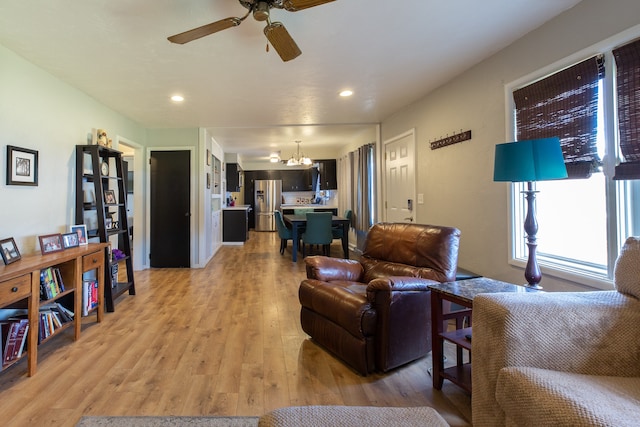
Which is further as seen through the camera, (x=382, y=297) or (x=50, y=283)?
(x=50, y=283)

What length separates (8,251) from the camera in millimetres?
2080

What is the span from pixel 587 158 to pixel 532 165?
1.73 feet

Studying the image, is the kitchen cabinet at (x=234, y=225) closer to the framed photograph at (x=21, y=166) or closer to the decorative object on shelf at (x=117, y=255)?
the decorative object on shelf at (x=117, y=255)

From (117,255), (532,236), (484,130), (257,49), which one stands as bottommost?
(117,255)

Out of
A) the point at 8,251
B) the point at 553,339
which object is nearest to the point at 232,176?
the point at 8,251

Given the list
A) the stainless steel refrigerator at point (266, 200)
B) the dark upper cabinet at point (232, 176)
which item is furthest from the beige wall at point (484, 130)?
the stainless steel refrigerator at point (266, 200)

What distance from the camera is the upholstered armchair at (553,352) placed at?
38.5 inches

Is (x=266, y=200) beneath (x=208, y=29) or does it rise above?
beneath

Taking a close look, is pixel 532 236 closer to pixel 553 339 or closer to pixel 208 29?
pixel 553 339

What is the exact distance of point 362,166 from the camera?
5609 mm

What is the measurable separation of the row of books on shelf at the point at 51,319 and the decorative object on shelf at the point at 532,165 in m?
3.19

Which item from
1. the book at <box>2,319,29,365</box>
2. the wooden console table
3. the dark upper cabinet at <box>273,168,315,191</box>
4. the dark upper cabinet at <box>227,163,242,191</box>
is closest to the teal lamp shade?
the wooden console table

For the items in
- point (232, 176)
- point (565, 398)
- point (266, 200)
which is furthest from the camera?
point (266, 200)

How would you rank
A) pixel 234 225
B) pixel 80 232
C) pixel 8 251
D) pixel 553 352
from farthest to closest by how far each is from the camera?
1. pixel 234 225
2. pixel 80 232
3. pixel 8 251
4. pixel 553 352
